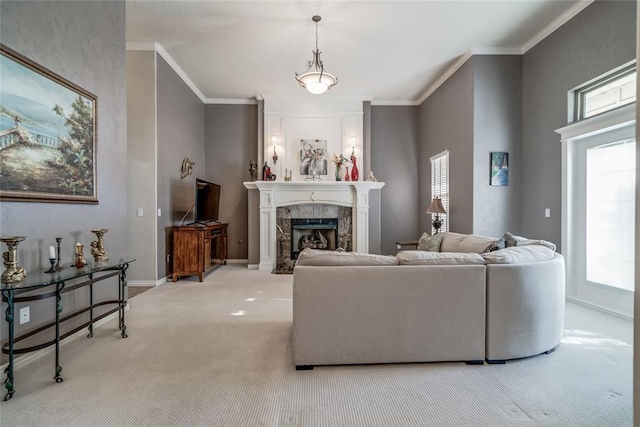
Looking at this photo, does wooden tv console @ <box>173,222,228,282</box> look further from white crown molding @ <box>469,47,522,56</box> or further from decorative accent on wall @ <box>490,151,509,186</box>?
white crown molding @ <box>469,47,522,56</box>

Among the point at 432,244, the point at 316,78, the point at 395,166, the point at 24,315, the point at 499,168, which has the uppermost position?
the point at 316,78

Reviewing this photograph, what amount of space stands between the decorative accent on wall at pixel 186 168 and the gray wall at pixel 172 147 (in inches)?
3.0

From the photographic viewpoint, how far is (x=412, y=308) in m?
2.06

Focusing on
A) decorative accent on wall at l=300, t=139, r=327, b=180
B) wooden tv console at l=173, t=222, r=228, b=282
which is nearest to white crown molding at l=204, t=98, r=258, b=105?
decorative accent on wall at l=300, t=139, r=327, b=180

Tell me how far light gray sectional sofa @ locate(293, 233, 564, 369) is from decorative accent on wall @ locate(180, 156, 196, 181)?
3989 millimetres

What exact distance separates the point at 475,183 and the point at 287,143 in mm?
3627

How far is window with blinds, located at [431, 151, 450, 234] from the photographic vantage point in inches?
211

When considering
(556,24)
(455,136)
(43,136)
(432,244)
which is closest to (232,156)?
(43,136)

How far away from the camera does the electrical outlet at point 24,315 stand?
2070 mm

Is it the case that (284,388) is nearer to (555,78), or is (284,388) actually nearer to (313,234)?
(313,234)

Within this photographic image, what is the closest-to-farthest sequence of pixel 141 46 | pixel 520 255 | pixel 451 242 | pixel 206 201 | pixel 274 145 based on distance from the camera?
pixel 520 255
pixel 451 242
pixel 141 46
pixel 206 201
pixel 274 145

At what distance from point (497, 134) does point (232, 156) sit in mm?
5013

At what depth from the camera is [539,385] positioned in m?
1.87

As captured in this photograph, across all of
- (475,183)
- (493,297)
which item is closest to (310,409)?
(493,297)
